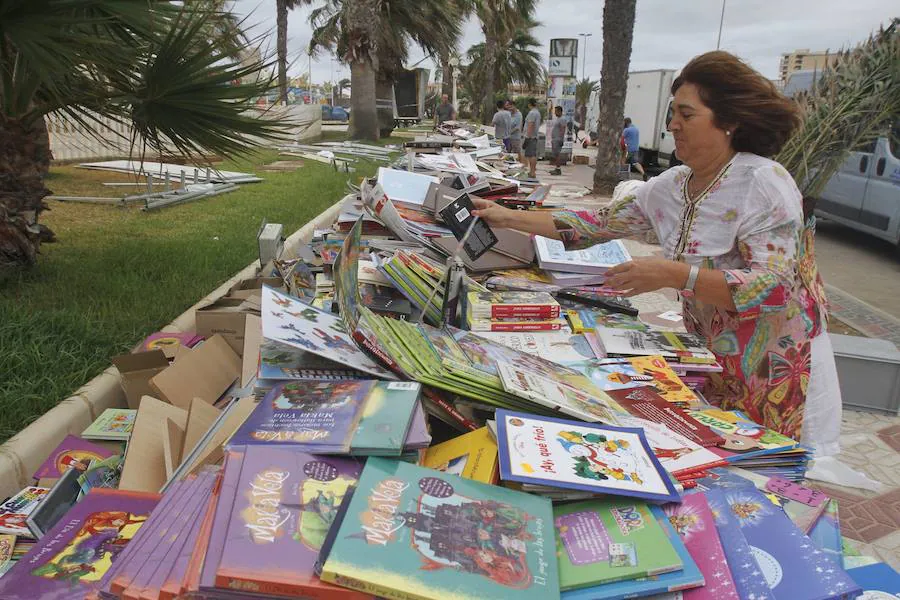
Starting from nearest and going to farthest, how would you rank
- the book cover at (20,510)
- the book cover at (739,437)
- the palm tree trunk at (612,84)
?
the book cover at (739,437) → the book cover at (20,510) → the palm tree trunk at (612,84)

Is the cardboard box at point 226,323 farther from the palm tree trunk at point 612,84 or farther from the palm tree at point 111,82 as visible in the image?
the palm tree trunk at point 612,84

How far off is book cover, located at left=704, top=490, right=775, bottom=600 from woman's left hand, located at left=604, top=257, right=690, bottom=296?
0.77 m

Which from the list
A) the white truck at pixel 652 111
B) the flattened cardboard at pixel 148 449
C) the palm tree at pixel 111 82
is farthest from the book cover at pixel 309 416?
the white truck at pixel 652 111

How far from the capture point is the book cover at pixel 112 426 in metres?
2.62

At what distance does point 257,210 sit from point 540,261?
18.0ft

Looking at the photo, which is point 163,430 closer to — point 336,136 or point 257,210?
point 257,210

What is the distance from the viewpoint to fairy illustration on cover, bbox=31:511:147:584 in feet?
4.35

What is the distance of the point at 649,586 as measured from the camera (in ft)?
3.49

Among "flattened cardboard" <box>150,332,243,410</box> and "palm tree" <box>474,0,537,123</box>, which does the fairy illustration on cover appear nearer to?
"flattened cardboard" <box>150,332,243,410</box>

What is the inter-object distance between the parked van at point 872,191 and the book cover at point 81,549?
29.0 feet

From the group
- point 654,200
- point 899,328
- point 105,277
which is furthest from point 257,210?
point 899,328

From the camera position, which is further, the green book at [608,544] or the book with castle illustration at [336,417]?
the book with castle illustration at [336,417]

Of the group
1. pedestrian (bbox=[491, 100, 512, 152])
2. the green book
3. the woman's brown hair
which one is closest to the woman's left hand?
the woman's brown hair

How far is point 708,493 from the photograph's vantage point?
1334mm
